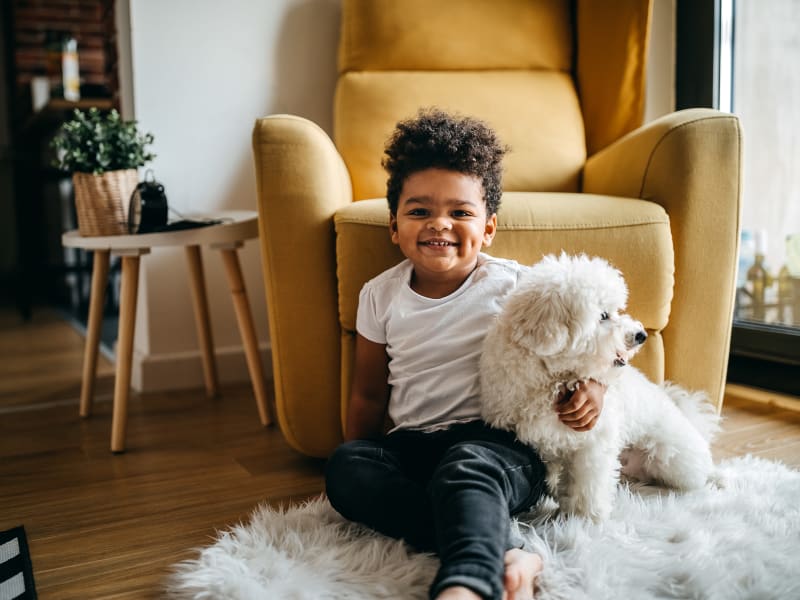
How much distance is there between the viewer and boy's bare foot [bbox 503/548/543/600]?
34.3 inches

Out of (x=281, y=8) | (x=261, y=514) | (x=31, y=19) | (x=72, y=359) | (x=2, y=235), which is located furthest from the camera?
(x=2, y=235)

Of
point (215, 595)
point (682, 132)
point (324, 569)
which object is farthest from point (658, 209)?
point (215, 595)

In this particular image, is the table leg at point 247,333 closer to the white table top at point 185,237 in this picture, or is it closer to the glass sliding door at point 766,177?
the white table top at point 185,237

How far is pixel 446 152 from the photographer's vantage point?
3.94ft

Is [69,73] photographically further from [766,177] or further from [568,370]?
[568,370]

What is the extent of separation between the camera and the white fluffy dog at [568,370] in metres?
0.99

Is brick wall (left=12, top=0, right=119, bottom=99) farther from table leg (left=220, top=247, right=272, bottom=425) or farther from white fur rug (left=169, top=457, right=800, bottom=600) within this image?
white fur rug (left=169, top=457, right=800, bottom=600)

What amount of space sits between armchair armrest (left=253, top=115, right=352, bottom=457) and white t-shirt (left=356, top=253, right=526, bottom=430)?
0.63 ft

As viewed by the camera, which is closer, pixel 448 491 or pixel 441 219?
pixel 448 491

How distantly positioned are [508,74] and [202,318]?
3.79 feet

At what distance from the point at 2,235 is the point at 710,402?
5687mm

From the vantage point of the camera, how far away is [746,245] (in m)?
2.33

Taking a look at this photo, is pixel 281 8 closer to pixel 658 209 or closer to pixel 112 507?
pixel 658 209

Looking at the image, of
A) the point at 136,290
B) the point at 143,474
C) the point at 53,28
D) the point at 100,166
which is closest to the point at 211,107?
the point at 100,166
